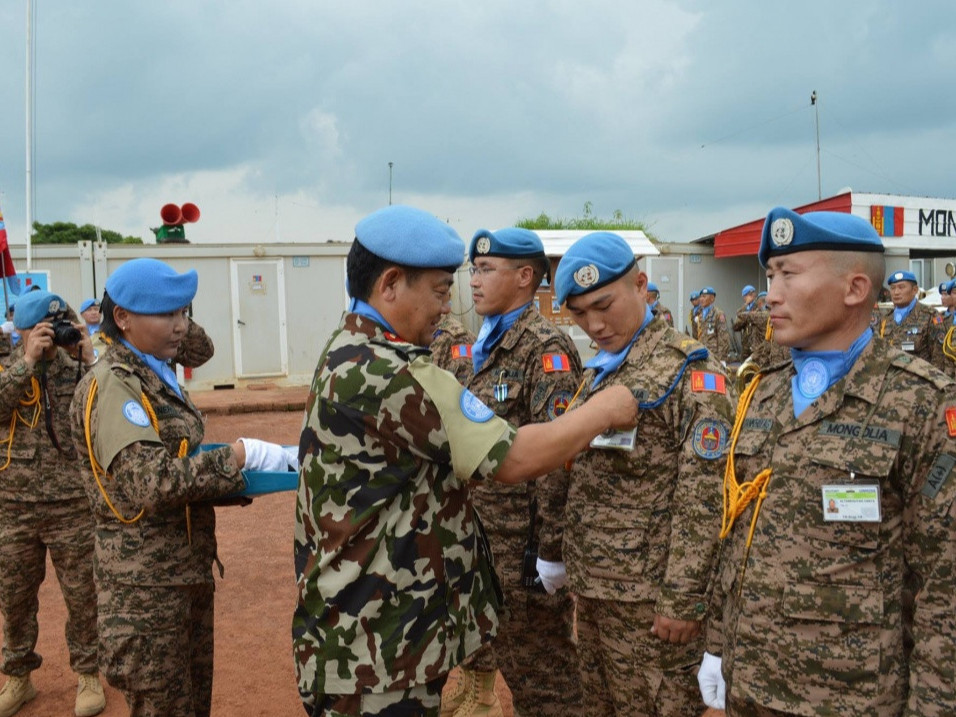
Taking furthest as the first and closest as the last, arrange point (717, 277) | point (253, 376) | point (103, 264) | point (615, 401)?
1. point (717, 277)
2. point (253, 376)
3. point (103, 264)
4. point (615, 401)

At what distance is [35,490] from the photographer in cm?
437

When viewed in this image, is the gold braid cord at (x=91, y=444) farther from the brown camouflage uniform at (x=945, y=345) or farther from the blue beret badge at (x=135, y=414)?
the brown camouflage uniform at (x=945, y=345)

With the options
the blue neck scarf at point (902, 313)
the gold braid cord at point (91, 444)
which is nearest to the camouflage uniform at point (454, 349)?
the gold braid cord at point (91, 444)

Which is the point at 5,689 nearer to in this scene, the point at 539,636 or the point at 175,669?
the point at 175,669

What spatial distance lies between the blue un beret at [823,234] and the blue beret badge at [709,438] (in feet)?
2.16

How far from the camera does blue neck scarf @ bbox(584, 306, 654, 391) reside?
2938 millimetres

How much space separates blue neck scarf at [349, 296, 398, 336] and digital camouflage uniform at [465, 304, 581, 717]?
1573 millimetres

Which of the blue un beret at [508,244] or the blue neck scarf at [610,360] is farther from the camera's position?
the blue un beret at [508,244]

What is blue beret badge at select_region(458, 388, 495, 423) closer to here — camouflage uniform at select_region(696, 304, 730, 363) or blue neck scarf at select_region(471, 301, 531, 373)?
blue neck scarf at select_region(471, 301, 531, 373)

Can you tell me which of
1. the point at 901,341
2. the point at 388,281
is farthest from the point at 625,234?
the point at 388,281

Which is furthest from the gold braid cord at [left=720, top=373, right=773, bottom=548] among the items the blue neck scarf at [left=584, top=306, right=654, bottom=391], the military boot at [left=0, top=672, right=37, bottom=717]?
the military boot at [left=0, top=672, right=37, bottom=717]

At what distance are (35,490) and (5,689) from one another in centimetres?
115

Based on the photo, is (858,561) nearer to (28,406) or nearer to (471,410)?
(471,410)

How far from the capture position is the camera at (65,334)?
4.29 m
